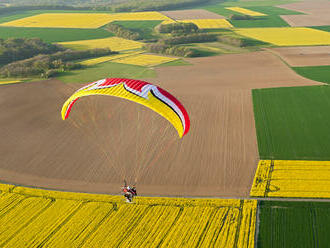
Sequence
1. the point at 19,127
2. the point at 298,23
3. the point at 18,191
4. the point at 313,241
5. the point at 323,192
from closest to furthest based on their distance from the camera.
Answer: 1. the point at 313,241
2. the point at 323,192
3. the point at 18,191
4. the point at 19,127
5. the point at 298,23

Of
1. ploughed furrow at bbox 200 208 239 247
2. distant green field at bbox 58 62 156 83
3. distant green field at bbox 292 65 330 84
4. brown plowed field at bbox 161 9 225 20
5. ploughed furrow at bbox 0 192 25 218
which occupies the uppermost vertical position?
brown plowed field at bbox 161 9 225 20

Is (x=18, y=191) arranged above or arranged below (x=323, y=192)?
below

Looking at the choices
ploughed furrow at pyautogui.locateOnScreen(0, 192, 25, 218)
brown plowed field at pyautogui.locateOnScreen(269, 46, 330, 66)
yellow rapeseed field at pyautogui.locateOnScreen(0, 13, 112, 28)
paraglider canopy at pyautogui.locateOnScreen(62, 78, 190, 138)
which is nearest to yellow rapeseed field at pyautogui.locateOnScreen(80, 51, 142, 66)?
brown plowed field at pyautogui.locateOnScreen(269, 46, 330, 66)

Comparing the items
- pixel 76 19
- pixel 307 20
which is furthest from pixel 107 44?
pixel 307 20

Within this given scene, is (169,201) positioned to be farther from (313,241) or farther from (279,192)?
(313,241)

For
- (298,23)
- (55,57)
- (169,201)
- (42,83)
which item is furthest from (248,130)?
(298,23)

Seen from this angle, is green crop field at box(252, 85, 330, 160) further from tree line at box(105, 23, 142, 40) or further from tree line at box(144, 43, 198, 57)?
tree line at box(105, 23, 142, 40)

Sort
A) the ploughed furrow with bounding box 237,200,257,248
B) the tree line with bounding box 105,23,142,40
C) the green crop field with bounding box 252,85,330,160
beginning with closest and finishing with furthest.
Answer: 1. the ploughed furrow with bounding box 237,200,257,248
2. the green crop field with bounding box 252,85,330,160
3. the tree line with bounding box 105,23,142,40
